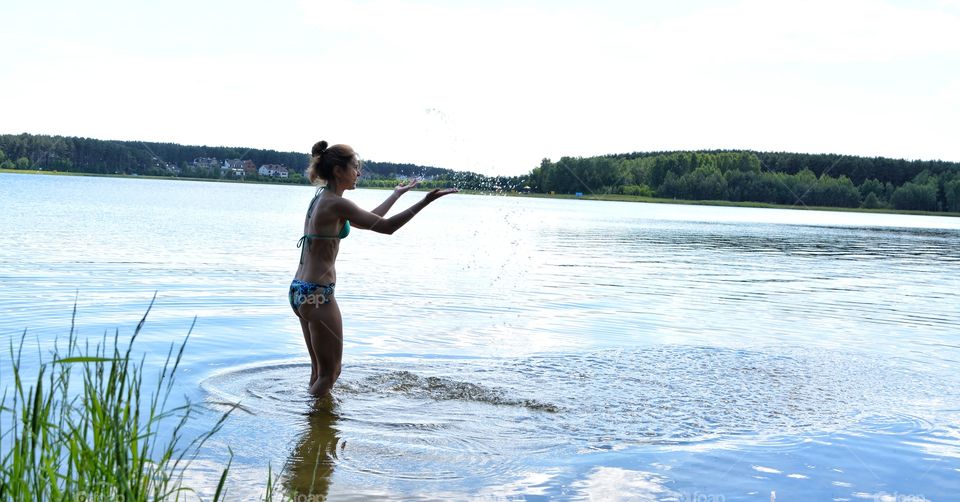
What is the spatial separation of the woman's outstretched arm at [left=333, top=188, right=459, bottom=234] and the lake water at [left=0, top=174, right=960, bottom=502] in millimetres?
1719

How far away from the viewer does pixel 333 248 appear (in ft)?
24.1

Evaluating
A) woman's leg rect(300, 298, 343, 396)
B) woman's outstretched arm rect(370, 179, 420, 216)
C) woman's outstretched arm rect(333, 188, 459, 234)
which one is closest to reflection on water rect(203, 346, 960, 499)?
woman's leg rect(300, 298, 343, 396)

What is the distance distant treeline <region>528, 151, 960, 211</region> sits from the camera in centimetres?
9244

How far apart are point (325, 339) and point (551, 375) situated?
122 inches

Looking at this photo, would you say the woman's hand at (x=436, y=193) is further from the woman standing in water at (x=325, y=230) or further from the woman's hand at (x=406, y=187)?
the woman's hand at (x=406, y=187)

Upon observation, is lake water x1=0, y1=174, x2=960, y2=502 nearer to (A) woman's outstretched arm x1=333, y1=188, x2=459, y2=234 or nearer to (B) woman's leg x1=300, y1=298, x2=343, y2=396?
(B) woman's leg x1=300, y1=298, x2=343, y2=396

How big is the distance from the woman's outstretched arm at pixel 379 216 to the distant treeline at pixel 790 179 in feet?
234

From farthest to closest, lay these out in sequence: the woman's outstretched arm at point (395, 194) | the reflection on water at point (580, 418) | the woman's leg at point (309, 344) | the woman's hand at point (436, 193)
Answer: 1. the woman's leg at point (309, 344)
2. the woman's outstretched arm at point (395, 194)
3. the woman's hand at point (436, 193)
4. the reflection on water at point (580, 418)

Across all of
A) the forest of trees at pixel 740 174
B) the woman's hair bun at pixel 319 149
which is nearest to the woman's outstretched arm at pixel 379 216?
the woman's hair bun at pixel 319 149

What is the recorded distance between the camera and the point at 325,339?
7.49 metres

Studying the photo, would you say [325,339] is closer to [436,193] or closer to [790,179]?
[436,193]

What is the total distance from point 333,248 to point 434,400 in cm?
194

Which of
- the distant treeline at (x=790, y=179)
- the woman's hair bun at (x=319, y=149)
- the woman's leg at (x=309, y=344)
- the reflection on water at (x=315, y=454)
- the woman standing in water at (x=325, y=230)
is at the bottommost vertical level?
the reflection on water at (x=315, y=454)

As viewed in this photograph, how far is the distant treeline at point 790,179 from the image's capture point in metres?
92.4
